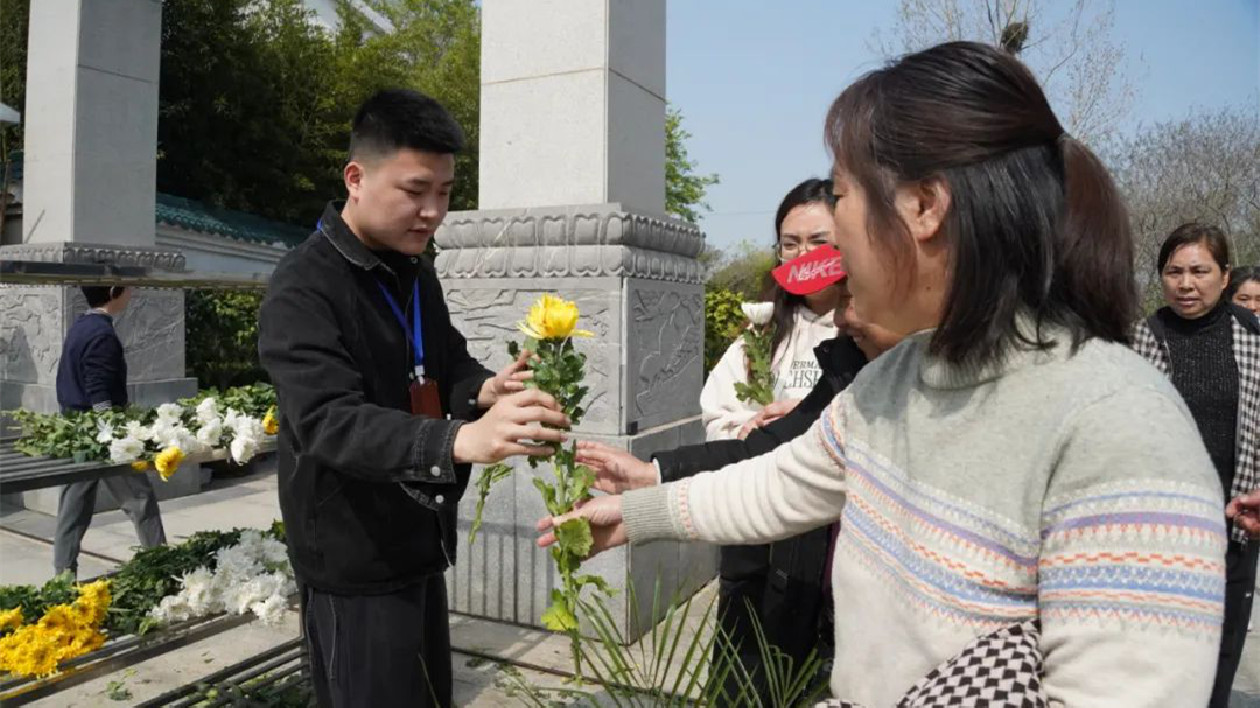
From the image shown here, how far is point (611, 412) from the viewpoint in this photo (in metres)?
3.83

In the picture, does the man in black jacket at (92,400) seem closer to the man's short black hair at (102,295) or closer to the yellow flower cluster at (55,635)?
the man's short black hair at (102,295)

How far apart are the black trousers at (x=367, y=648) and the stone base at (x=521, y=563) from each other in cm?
177

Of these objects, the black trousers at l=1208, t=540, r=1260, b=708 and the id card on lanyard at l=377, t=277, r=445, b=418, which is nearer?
the id card on lanyard at l=377, t=277, r=445, b=418

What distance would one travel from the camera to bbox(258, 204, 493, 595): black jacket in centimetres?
172

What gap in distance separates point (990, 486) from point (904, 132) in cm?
48

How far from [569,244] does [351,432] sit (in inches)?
91.0

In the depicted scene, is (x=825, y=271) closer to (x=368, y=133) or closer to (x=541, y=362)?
(x=541, y=362)

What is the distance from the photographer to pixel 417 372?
2129mm

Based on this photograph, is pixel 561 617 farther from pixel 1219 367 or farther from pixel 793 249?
pixel 1219 367

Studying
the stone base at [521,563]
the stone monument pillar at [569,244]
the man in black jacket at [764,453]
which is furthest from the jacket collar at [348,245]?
the stone base at [521,563]

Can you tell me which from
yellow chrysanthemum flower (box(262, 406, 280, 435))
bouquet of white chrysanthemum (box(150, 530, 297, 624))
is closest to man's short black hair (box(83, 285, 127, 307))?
yellow chrysanthemum flower (box(262, 406, 280, 435))

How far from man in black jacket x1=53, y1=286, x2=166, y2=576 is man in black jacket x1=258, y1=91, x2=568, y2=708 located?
11.2ft

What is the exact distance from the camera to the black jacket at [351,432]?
1.72 meters

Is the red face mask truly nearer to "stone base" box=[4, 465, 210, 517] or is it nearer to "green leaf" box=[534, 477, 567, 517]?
"green leaf" box=[534, 477, 567, 517]
